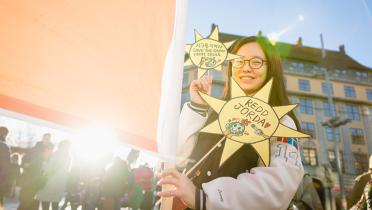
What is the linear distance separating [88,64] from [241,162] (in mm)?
671

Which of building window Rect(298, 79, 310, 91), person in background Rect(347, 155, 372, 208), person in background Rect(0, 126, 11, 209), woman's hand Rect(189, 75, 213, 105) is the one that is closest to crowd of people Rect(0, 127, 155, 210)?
person in background Rect(0, 126, 11, 209)

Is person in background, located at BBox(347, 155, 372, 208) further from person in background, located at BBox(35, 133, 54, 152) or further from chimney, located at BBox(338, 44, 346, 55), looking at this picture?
chimney, located at BBox(338, 44, 346, 55)

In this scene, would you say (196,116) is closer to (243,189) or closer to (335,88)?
(243,189)

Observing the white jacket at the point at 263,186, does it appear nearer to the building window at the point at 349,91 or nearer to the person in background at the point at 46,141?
the person in background at the point at 46,141

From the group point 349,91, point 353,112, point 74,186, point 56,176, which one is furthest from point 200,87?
point 349,91

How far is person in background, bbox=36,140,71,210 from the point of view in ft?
11.2

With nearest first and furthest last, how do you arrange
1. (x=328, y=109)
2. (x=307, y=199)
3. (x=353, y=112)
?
(x=307, y=199), (x=328, y=109), (x=353, y=112)

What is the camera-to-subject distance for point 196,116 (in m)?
1.36

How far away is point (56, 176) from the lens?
351 centimetres

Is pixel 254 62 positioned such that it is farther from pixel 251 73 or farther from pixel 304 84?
pixel 304 84

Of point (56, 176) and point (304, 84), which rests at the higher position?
point (304, 84)

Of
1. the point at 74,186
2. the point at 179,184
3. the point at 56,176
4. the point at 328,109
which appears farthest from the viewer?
the point at 328,109

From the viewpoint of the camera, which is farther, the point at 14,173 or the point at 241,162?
the point at 14,173

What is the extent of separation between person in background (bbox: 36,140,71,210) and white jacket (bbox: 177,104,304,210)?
2.90m
